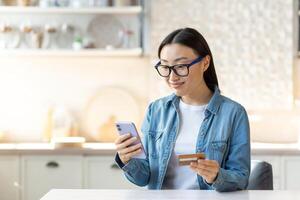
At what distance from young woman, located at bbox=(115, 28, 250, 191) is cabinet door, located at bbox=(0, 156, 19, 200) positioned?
1.99m

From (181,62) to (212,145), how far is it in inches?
13.0

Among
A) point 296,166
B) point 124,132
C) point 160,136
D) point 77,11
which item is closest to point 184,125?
point 160,136

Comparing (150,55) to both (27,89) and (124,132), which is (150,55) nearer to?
(27,89)

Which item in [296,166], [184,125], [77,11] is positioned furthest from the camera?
[77,11]

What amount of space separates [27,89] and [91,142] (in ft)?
2.14

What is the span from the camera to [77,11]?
169 inches

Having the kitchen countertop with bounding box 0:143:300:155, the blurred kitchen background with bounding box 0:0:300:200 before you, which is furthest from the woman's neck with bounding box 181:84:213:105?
the blurred kitchen background with bounding box 0:0:300:200

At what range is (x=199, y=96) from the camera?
7.54ft

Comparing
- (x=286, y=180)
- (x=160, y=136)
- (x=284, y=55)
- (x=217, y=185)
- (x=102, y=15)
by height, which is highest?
(x=102, y=15)

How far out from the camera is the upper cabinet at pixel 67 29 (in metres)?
4.36

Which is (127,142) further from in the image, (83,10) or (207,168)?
(83,10)

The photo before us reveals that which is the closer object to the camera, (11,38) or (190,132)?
(190,132)

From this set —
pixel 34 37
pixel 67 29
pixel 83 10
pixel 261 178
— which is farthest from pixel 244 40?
pixel 261 178

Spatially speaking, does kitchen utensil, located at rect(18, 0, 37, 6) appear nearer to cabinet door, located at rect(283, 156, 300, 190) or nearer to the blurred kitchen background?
the blurred kitchen background
